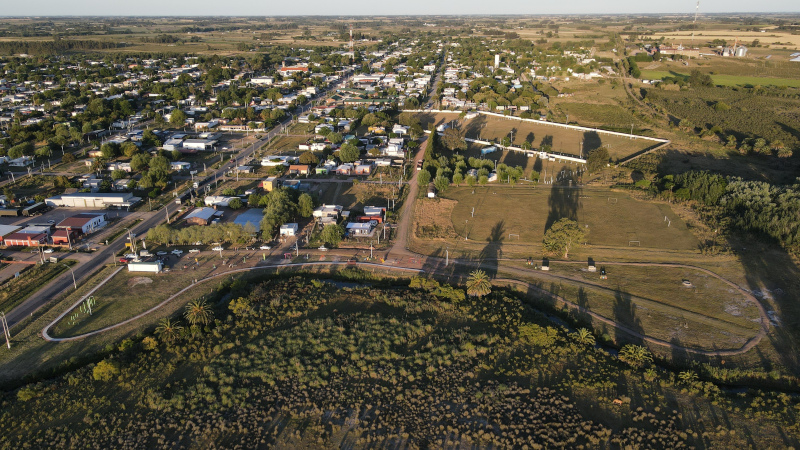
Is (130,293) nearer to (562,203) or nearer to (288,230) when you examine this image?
(288,230)

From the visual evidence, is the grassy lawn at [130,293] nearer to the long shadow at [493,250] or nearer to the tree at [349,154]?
the long shadow at [493,250]

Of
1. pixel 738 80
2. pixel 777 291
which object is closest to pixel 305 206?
pixel 777 291

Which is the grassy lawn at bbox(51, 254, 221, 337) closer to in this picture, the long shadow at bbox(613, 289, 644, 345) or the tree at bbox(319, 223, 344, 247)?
the tree at bbox(319, 223, 344, 247)

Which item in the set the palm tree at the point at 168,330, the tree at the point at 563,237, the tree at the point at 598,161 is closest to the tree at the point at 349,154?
the tree at the point at 598,161

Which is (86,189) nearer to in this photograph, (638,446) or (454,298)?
(454,298)

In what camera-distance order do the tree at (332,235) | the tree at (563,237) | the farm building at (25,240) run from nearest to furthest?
the tree at (563,237) < the farm building at (25,240) < the tree at (332,235)

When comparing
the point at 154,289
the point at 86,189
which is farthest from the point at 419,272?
the point at 86,189

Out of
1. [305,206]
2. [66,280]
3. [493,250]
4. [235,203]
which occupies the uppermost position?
A: [305,206]
